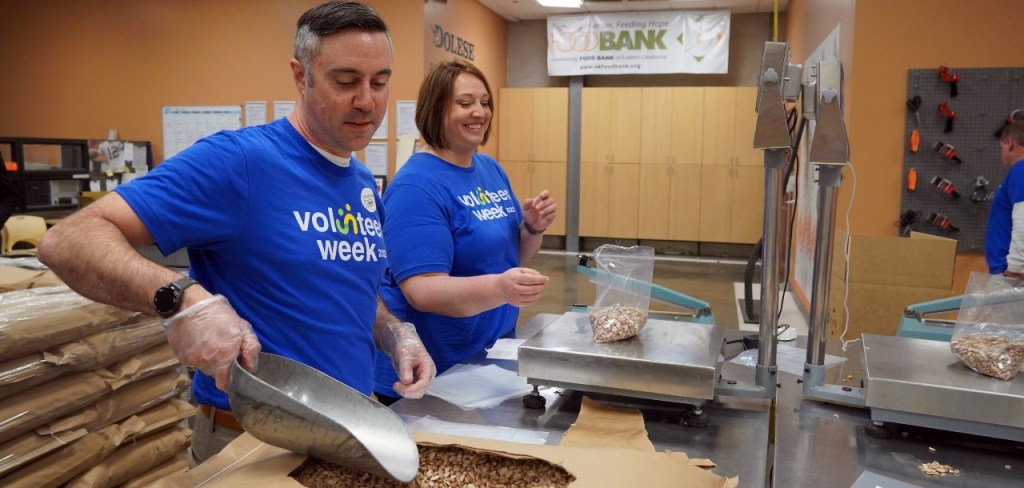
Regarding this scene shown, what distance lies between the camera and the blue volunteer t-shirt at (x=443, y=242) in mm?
1779

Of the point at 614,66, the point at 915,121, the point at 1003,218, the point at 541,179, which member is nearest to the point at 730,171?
the point at 614,66

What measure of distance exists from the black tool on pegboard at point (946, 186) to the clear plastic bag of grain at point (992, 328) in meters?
3.25

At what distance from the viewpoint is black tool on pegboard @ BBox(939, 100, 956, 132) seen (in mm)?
4320

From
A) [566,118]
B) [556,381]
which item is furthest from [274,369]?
[566,118]

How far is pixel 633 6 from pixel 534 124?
6.45 feet

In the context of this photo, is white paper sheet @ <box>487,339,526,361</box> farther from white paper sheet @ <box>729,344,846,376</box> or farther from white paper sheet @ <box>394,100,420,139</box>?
white paper sheet @ <box>394,100,420,139</box>

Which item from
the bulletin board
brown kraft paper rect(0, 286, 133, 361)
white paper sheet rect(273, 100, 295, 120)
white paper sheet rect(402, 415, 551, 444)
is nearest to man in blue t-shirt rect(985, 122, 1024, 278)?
white paper sheet rect(402, 415, 551, 444)

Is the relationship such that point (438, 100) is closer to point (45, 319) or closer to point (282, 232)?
point (282, 232)

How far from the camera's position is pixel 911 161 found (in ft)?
14.8

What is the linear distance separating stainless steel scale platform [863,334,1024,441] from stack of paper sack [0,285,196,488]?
2.13 meters

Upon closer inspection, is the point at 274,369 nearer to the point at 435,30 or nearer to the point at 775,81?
the point at 775,81

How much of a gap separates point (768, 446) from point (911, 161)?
12.6 feet

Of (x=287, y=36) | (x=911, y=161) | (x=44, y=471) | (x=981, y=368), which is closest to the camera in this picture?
(x=981, y=368)

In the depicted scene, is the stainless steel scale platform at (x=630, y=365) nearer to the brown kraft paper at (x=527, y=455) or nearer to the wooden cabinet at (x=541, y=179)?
the brown kraft paper at (x=527, y=455)
